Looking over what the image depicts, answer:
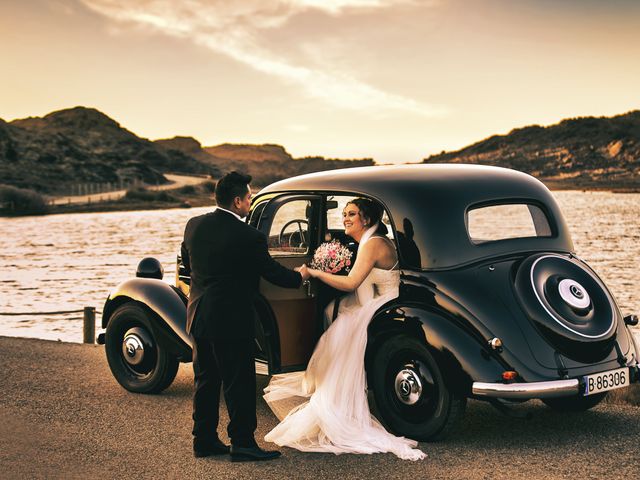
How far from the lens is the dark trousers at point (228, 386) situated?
5.07 metres

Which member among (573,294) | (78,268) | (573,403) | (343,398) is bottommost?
(78,268)

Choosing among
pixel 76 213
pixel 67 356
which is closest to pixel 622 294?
pixel 67 356

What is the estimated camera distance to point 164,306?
23.0 feet

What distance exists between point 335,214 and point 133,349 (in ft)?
7.86

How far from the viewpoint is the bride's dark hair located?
5.95 metres

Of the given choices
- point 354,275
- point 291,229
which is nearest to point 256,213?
point 291,229

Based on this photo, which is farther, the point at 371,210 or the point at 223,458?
the point at 371,210

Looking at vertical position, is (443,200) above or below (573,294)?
above

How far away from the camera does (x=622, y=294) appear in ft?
84.5

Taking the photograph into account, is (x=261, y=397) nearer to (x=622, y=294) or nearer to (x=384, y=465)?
(x=384, y=465)

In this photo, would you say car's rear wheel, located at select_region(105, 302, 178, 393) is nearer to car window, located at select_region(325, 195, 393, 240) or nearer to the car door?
the car door

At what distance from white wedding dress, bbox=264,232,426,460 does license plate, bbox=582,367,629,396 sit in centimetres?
124

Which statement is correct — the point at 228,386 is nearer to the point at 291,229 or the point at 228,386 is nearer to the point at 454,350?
the point at 454,350

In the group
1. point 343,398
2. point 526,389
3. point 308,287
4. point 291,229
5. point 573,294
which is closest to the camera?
point 526,389
